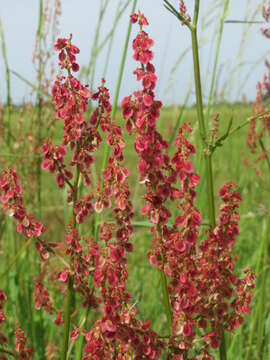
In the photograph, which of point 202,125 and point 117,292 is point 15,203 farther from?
point 202,125

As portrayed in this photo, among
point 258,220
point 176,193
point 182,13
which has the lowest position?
point 258,220

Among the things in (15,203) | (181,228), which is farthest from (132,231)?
(15,203)

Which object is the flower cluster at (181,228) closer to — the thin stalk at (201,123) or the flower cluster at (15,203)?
the thin stalk at (201,123)

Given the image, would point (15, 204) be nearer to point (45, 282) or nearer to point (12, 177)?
point (12, 177)

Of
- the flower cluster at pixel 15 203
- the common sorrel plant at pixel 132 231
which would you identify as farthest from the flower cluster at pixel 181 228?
the flower cluster at pixel 15 203

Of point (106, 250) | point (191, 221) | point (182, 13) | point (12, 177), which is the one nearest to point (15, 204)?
point (12, 177)

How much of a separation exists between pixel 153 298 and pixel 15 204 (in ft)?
5.39

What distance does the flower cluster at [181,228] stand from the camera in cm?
104

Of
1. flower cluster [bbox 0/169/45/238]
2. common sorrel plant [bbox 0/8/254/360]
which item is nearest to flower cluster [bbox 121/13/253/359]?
common sorrel plant [bbox 0/8/254/360]

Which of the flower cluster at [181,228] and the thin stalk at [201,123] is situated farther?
the thin stalk at [201,123]

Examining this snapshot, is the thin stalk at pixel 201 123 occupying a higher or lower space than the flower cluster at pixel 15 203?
higher

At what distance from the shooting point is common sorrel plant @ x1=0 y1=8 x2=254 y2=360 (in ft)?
3.44

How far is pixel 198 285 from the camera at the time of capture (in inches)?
46.6

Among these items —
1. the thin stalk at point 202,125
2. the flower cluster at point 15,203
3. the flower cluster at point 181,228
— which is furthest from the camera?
the thin stalk at point 202,125
